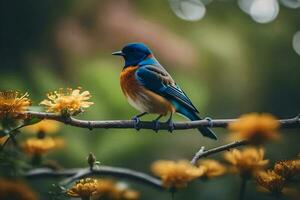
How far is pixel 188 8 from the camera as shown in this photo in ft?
6.32

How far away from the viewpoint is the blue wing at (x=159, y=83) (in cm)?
103

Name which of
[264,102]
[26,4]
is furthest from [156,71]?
[26,4]

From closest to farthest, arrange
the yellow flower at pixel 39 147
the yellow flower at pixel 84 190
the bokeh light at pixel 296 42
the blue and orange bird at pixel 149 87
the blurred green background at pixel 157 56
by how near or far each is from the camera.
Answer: the yellow flower at pixel 84 190
the yellow flower at pixel 39 147
the blue and orange bird at pixel 149 87
the blurred green background at pixel 157 56
the bokeh light at pixel 296 42

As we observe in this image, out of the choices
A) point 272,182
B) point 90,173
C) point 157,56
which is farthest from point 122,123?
point 157,56

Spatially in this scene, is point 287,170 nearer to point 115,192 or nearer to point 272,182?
point 272,182

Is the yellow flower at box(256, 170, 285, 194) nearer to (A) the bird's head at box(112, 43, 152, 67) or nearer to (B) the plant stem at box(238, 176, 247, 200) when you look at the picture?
(B) the plant stem at box(238, 176, 247, 200)

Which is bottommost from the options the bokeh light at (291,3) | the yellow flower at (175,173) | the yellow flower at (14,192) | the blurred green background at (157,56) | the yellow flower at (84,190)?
the yellow flower at (14,192)

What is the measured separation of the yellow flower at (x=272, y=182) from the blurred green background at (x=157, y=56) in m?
0.70

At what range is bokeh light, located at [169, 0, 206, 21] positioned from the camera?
6.29 ft

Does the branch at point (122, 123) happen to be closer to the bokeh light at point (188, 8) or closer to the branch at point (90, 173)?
the branch at point (90, 173)

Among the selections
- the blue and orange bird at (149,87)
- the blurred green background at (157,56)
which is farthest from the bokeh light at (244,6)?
the blue and orange bird at (149,87)

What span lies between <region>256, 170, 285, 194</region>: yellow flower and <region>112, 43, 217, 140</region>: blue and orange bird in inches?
14.0

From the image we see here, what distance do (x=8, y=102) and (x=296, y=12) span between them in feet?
5.13

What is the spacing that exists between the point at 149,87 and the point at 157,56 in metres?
0.68
